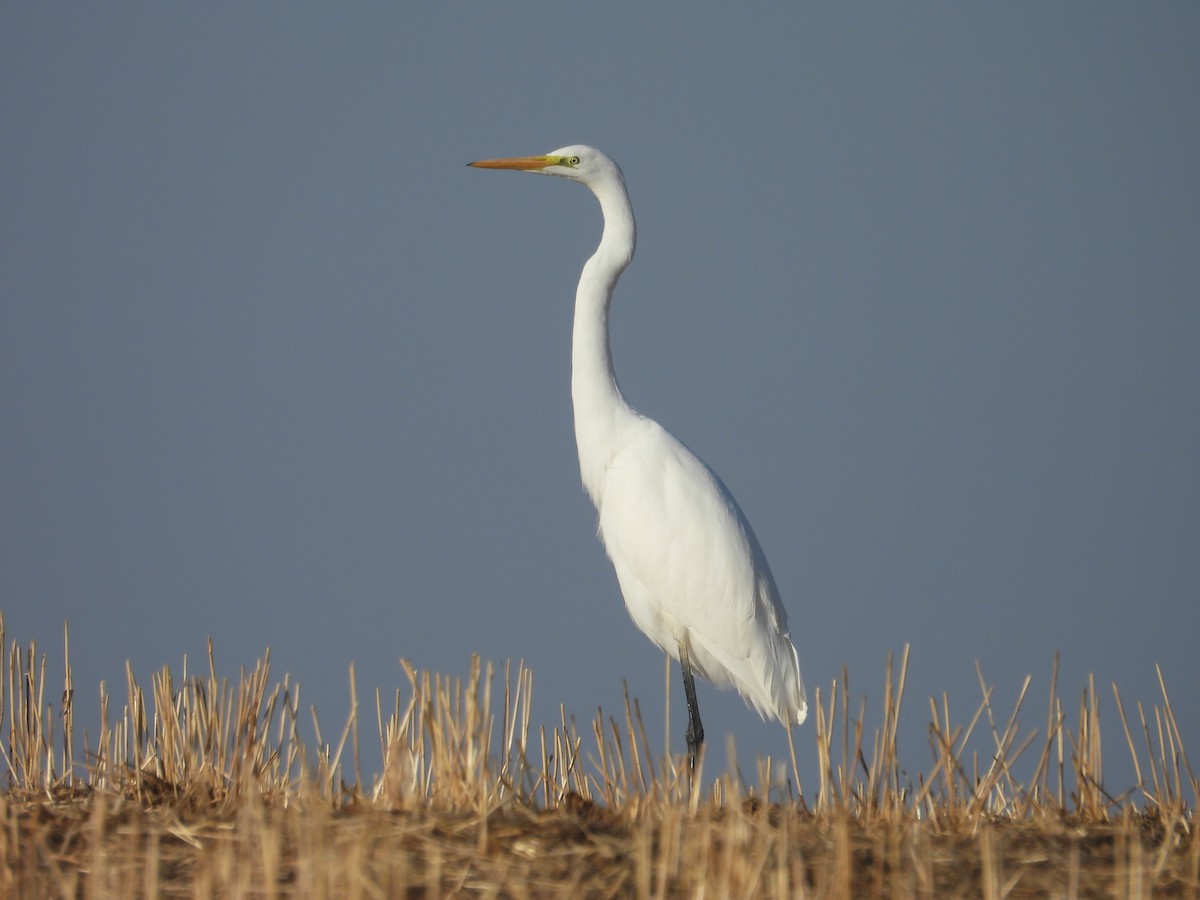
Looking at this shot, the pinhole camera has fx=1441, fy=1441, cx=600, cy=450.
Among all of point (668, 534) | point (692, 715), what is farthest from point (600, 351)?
point (692, 715)

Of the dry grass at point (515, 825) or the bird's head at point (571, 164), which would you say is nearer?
the dry grass at point (515, 825)

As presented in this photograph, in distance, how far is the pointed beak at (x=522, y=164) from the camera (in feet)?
24.8

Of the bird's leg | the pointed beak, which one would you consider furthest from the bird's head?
the bird's leg

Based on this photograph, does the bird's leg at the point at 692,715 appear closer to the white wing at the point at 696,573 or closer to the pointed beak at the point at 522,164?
the white wing at the point at 696,573

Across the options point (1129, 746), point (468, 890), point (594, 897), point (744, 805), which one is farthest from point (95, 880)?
point (1129, 746)

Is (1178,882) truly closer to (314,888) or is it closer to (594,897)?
(594,897)

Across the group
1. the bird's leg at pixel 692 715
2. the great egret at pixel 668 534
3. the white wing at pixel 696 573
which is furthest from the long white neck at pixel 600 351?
the bird's leg at pixel 692 715

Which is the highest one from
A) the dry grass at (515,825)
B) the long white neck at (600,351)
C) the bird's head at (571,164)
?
the bird's head at (571,164)

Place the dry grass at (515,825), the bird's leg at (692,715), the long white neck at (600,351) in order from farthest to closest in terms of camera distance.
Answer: the long white neck at (600,351)
the bird's leg at (692,715)
the dry grass at (515,825)

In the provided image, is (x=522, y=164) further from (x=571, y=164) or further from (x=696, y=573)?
(x=696, y=573)

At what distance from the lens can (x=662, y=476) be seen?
23.0 feet

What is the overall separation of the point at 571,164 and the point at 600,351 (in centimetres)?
106

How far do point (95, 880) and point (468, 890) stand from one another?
2.89ft

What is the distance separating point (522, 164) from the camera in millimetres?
7574
